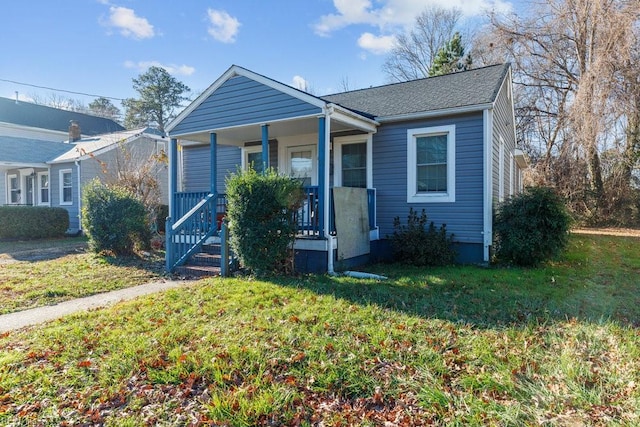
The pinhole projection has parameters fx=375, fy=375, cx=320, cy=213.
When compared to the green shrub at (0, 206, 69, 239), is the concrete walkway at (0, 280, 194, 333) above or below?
below

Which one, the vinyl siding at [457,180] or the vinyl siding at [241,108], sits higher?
the vinyl siding at [241,108]

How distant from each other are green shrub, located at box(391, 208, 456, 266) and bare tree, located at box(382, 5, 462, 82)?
2443cm

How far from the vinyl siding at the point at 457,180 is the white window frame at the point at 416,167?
0.27ft

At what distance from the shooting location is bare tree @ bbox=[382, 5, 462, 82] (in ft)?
96.2

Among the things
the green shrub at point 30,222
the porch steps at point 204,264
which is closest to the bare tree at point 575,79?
the porch steps at point 204,264

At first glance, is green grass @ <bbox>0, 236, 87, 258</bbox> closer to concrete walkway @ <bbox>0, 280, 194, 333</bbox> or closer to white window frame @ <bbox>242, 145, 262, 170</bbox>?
white window frame @ <bbox>242, 145, 262, 170</bbox>

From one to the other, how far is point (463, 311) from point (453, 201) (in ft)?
13.4

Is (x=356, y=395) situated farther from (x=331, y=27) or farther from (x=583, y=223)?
(x=331, y=27)

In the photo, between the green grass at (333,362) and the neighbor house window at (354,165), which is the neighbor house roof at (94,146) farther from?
the green grass at (333,362)

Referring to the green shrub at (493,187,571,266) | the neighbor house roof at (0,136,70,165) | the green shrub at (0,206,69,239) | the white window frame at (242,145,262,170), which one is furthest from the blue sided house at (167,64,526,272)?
the neighbor house roof at (0,136,70,165)

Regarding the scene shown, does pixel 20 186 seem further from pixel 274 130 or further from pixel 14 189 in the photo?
pixel 274 130

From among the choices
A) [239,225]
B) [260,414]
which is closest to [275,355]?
[260,414]

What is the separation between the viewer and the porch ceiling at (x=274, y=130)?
8.35 meters

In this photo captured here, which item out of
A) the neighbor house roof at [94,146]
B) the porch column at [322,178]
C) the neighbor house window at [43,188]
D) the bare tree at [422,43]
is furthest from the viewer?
the bare tree at [422,43]
